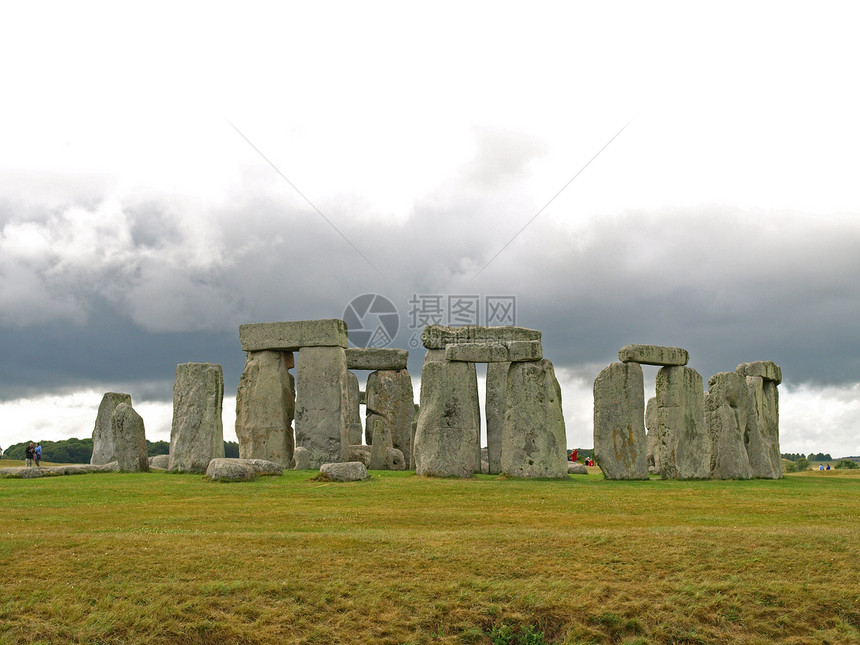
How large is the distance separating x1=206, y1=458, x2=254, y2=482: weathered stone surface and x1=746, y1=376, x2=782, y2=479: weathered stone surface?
13987 millimetres

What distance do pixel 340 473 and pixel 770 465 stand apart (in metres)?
12.8

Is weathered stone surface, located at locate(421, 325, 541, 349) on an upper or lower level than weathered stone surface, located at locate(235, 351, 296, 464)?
upper

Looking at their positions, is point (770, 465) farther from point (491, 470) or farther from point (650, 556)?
point (650, 556)

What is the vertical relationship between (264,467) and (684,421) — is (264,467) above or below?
below

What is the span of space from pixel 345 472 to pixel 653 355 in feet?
27.8

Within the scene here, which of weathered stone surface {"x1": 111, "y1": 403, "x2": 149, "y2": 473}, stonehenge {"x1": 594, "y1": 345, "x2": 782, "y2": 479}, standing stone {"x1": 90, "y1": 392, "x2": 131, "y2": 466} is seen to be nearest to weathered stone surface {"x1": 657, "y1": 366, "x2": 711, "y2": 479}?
stonehenge {"x1": 594, "y1": 345, "x2": 782, "y2": 479}

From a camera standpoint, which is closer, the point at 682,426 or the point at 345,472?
the point at 345,472

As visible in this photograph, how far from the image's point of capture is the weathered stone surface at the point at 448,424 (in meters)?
19.4

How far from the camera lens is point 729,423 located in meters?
22.4

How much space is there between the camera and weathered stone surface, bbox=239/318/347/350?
78.9 ft

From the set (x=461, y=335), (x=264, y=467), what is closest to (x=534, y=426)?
(x=461, y=335)

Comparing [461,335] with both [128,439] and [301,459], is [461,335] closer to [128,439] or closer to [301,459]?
[301,459]

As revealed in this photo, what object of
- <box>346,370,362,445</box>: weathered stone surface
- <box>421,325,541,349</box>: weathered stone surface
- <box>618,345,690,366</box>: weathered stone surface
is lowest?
<box>346,370,362,445</box>: weathered stone surface

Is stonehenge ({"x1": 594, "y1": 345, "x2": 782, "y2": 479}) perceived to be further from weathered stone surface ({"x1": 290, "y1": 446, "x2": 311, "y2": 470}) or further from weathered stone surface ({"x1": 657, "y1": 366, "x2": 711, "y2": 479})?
weathered stone surface ({"x1": 290, "y1": 446, "x2": 311, "y2": 470})
